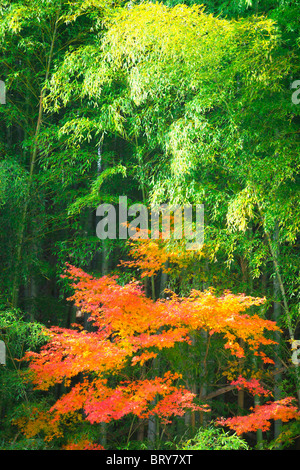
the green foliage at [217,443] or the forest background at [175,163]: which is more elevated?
the forest background at [175,163]

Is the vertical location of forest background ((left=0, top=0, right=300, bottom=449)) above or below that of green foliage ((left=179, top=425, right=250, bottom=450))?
above
